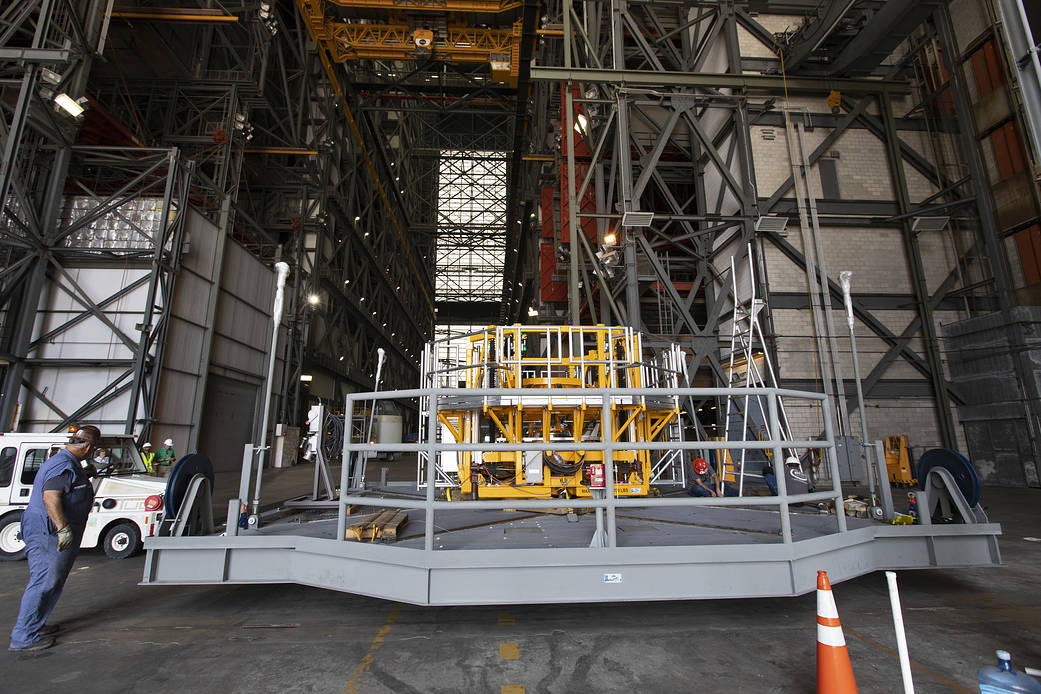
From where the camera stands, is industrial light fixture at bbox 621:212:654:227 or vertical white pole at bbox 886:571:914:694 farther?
industrial light fixture at bbox 621:212:654:227

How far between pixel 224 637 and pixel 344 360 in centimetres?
3077

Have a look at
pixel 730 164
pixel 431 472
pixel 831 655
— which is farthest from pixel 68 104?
pixel 730 164

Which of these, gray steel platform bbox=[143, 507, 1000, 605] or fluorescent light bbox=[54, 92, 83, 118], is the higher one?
fluorescent light bbox=[54, 92, 83, 118]

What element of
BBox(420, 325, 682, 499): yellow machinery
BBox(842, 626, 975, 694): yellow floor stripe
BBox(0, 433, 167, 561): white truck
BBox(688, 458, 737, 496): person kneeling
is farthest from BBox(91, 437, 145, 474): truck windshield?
BBox(842, 626, 975, 694): yellow floor stripe

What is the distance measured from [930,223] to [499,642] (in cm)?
1966

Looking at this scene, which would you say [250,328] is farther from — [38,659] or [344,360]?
[38,659]

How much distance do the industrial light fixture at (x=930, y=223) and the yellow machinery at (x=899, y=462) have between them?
7.25 meters

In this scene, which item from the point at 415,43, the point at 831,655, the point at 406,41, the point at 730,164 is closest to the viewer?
the point at 831,655

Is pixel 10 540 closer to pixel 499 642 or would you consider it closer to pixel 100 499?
pixel 100 499

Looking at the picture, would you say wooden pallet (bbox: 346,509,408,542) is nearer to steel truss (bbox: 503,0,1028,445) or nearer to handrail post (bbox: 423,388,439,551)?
handrail post (bbox: 423,388,439,551)

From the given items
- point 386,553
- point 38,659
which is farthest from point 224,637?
point 386,553

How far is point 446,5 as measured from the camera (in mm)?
23422

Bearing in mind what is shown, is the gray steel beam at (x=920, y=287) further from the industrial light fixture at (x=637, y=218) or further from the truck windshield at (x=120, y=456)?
the truck windshield at (x=120, y=456)

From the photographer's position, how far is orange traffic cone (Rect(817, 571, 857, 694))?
281cm
